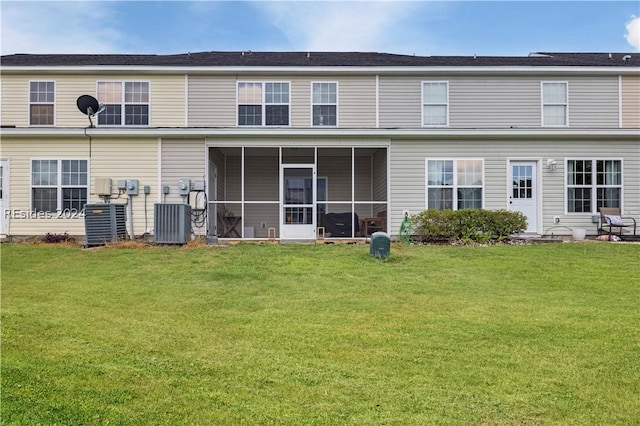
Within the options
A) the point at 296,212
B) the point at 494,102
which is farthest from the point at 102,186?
the point at 494,102

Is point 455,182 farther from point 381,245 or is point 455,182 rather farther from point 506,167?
point 381,245

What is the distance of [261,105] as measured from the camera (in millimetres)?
15938

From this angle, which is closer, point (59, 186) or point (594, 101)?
point (59, 186)

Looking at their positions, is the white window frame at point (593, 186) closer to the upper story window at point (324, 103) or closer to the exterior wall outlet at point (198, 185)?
the upper story window at point (324, 103)

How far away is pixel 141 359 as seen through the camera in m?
4.90

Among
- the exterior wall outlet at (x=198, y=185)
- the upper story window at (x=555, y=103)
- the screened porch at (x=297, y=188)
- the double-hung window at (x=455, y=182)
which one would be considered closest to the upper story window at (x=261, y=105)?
the screened porch at (x=297, y=188)

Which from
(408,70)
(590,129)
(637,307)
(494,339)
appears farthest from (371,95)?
(494,339)

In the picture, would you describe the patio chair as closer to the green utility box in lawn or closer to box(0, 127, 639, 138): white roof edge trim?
box(0, 127, 639, 138): white roof edge trim

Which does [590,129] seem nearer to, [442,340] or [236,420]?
[442,340]

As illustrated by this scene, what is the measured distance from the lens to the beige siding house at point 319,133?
49.3 ft

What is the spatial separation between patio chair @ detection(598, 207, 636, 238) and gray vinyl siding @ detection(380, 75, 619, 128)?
2768 millimetres

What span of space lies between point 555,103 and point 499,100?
1735 millimetres

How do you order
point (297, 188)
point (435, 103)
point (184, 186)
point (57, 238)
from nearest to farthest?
point (57, 238) < point (184, 186) < point (435, 103) < point (297, 188)

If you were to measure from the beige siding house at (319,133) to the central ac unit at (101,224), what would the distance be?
33.5 inches
